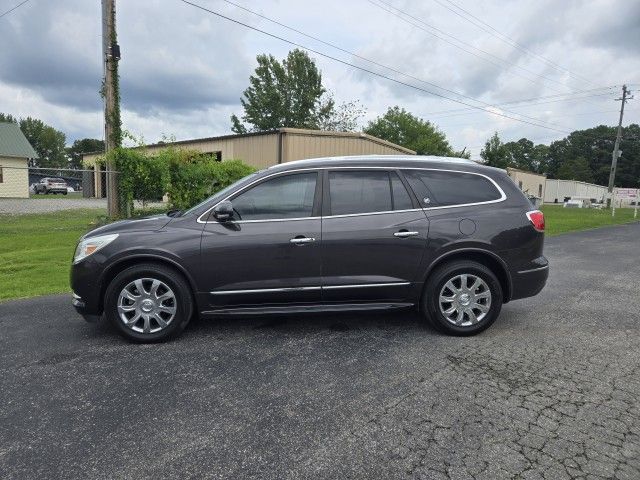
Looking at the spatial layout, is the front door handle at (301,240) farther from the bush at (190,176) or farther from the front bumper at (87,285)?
the bush at (190,176)

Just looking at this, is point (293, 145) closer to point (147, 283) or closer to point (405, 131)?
point (147, 283)

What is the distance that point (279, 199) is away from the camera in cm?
433

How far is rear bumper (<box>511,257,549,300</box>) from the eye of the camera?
448 cm

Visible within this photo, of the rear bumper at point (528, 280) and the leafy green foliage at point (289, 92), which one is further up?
the leafy green foliage at point (289, 92)

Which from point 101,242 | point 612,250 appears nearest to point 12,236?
point 101,242

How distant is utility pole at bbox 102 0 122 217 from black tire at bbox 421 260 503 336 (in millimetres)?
9760

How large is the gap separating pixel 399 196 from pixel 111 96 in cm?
1005

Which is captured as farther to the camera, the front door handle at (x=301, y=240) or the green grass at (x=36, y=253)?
the green grass at (x=36, y=253)

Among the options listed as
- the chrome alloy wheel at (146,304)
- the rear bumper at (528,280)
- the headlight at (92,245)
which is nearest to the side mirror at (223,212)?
the chrome alloy wheel at (146,304)

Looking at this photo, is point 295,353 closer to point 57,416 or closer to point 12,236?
point 57,416

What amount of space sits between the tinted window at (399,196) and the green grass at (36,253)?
16.8 ft

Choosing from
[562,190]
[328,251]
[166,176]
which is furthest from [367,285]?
[562,190]

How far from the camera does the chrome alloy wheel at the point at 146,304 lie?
4125mm

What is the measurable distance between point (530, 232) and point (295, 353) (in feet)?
9.00
